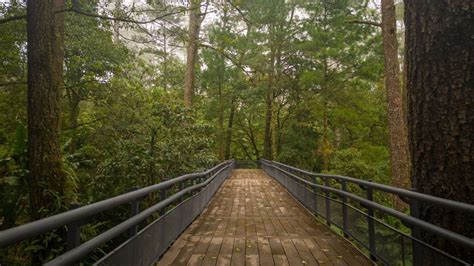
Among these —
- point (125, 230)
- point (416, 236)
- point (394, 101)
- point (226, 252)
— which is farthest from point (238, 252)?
point (394, 101)

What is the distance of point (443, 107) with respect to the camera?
9.95 feet

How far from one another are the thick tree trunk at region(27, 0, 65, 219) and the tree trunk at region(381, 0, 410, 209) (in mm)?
9128

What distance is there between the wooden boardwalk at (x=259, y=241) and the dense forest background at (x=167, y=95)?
5.98 ft

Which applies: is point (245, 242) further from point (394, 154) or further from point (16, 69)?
point (16, 69)

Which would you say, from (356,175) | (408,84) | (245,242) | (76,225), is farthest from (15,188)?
(356,175)

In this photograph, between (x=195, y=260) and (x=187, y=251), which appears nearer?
(x=195, y=260)

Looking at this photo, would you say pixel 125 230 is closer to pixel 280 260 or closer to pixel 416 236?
pixel 280 260

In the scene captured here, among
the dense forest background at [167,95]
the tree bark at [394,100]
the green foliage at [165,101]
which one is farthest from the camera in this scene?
the tree bark at [394,100]

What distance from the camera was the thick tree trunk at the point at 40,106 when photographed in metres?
5.18

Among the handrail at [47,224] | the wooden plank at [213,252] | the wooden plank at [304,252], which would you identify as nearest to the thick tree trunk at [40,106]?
the wooden plank at [213,252]

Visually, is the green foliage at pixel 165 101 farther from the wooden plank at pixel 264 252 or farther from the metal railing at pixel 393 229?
the wooden plank at pixel 264 252

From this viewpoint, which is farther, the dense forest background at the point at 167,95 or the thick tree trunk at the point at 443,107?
the dense forest background at the point at 167,95

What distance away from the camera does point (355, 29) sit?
50.9ft

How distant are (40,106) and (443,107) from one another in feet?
17.0
